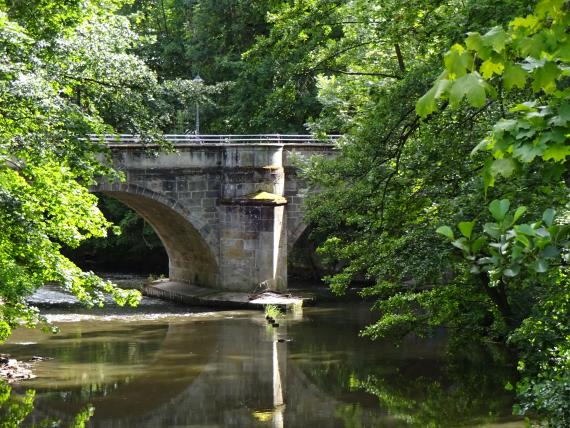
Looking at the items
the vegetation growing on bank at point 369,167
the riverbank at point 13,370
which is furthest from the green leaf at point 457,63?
the riverbank at point 13,370

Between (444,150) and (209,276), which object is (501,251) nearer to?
(444,150)

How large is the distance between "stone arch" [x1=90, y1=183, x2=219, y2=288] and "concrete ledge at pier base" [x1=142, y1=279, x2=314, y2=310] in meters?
0.63

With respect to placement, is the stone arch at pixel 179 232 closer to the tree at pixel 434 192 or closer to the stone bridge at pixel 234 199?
the stone bridge at pixel 234 199

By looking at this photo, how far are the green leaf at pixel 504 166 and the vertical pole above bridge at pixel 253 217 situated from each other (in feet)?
77.9

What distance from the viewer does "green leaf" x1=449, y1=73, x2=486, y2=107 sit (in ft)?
11.3

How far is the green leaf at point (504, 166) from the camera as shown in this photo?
367 cm

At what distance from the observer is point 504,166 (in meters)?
3.69

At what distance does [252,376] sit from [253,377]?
0.27 ft

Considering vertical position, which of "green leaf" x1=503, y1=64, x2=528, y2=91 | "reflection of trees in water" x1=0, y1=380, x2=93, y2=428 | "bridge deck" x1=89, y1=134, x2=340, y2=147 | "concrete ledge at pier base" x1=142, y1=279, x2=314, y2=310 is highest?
"bridge deck" x1=89, y1=134, x2=340, y2=147

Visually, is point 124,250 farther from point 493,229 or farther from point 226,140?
point 493,229

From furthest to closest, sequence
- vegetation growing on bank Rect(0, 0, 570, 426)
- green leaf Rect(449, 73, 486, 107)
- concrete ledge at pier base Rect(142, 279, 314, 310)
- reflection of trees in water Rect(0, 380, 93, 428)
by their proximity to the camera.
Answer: concrete ledge at pier base Rect(142, 279, 314, 310) < reflection of trees in water Rect(0, 380, 93, 428) < vegetation growing on bank Rect(0, 0, 570, 426) < green leaf Rect(449, 73, 486, 107)

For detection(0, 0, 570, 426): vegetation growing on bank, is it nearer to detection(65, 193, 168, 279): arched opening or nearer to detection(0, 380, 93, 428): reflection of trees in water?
detection(0, 380, 93, 428): reflection of trees in water

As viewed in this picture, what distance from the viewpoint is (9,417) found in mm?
14742

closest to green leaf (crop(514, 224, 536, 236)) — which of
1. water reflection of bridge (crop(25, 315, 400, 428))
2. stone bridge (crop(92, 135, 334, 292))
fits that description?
water reflection of bridge (crop(25, 315, 400, 428))
